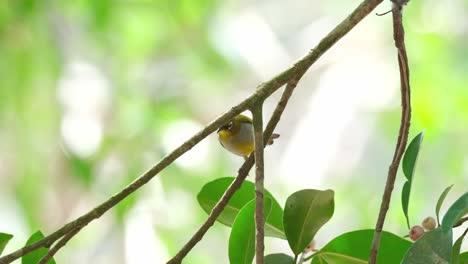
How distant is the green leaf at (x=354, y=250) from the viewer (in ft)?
1.94

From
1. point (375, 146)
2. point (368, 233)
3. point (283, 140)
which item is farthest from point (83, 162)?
point (368, 233)

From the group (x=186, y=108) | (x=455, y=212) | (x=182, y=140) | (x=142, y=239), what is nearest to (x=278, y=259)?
(x=455, y=212)

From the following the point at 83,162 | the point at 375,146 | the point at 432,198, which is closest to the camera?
the point at 83,162

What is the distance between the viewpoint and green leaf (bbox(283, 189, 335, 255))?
58 cm

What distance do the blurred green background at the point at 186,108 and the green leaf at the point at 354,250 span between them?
168 cm

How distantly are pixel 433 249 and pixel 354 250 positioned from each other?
98 mm

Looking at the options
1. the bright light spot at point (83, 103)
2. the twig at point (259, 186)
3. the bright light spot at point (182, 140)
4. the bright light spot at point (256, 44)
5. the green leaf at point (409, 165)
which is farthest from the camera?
the bright light spot at point (256, 44)

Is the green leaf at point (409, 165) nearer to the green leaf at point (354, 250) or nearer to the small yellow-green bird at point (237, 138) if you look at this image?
the green leaf at point (354, 250)

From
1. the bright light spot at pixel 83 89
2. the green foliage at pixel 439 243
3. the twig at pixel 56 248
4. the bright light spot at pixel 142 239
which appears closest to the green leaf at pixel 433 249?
the green foliage at pixel 439 243

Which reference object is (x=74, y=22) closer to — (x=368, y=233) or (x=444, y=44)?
(x=444, y=44)

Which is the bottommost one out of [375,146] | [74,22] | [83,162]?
[375,146]

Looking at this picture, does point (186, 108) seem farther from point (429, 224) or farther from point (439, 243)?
point (439, 243)

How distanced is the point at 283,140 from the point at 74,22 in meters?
0.87

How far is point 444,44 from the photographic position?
8.05 feet
